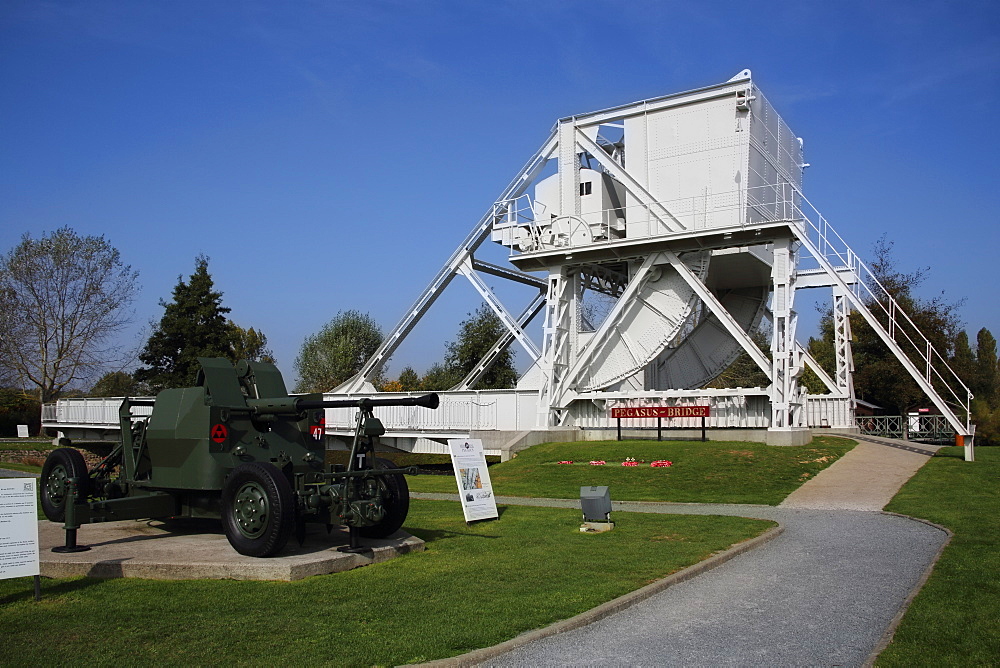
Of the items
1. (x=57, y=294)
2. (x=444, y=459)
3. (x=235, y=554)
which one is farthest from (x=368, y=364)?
(x=235, y=554)

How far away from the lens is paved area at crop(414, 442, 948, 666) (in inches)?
285

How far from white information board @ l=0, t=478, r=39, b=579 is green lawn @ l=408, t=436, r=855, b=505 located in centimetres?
1466

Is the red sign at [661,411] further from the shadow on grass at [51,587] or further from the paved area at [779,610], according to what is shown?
the shadow on grass at [51,587]

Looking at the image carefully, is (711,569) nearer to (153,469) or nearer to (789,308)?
(153,469)

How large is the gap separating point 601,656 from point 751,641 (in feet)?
4.87

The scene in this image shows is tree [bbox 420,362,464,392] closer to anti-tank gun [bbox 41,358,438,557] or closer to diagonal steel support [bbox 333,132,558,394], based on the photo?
diagonal steel support [bbox 333,132,558,394]

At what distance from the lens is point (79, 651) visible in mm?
7082

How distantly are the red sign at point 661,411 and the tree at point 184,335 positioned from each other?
36.6 m

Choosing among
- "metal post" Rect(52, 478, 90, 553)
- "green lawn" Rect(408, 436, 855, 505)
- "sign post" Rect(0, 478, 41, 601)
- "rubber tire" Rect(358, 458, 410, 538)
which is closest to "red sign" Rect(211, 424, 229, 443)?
"metal post" Rect(52, 478, 90, 553)

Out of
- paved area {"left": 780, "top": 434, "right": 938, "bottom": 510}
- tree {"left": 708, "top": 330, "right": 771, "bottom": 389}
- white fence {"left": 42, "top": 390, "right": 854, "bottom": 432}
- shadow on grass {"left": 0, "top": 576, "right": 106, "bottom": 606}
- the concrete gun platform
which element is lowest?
paved area {"left": 780, "top": 434, "right": 938, "bottom": 510}

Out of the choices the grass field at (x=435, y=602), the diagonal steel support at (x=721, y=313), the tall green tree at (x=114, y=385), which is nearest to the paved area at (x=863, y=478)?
the grass field at (x=435, y=602)

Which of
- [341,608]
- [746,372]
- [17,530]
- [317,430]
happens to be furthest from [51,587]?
[746,372]

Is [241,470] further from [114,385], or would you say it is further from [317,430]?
[114,385]

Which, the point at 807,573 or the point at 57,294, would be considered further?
the point at 57,294
